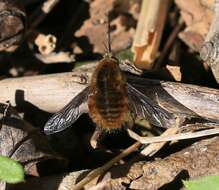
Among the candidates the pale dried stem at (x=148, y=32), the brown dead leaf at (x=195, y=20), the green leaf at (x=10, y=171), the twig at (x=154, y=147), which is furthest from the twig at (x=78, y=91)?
the brown dead leaf at (x=195, y=20)

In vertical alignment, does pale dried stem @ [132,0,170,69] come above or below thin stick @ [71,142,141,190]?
above

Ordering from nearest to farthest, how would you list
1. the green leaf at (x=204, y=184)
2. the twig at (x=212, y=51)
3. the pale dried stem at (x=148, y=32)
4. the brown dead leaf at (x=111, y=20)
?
the green leaf at (x=204, y=184) < the twig at (x=212, y=51) < the pale dried stem at (x=148, y=32) < the brown dead leaf at (x=111, y=20)

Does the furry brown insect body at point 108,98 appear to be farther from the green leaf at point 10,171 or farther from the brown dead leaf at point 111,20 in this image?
the brown dead leaf at point 111,20

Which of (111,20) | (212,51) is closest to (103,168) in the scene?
(212,51)

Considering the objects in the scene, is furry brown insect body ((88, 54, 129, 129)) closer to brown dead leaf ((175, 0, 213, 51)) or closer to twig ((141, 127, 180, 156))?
twig ((141, 127, 180, 156))

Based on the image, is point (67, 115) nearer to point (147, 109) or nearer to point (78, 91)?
point (78, 91)

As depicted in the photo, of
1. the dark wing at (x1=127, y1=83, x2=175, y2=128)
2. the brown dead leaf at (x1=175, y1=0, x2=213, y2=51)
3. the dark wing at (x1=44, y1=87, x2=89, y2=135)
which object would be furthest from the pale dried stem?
the dark wing at (x1=44, y1=87, x2=89, y2=135)
